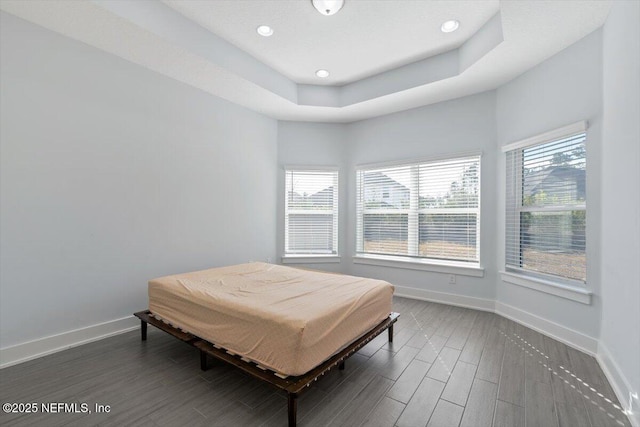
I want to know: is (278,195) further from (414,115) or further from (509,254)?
(509,254)

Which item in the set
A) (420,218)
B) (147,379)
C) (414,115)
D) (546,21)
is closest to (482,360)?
(420,218)

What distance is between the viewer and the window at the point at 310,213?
15.6 ft

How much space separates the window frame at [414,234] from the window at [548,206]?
0.38m

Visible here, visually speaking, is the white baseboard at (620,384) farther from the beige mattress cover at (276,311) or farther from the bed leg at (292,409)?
the bed leg at (292,409)

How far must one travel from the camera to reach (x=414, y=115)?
4137 mm

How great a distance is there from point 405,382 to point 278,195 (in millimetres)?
3358

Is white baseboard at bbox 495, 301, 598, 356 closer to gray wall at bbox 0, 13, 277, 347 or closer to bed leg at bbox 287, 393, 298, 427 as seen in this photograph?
bed leg at bbox 287, 393, 298, 427

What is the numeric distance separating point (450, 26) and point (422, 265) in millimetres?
2895

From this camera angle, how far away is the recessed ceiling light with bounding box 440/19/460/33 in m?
2.68

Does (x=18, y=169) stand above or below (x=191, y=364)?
above

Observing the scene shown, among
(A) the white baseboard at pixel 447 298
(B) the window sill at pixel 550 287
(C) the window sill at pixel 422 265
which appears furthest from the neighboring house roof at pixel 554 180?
(A) the white baseboard at pixel 447 298

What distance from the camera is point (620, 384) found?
1883 millimetres

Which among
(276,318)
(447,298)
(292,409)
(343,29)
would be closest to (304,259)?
(447,298)

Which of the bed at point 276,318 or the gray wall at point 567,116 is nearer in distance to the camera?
the bed at point 276,318
